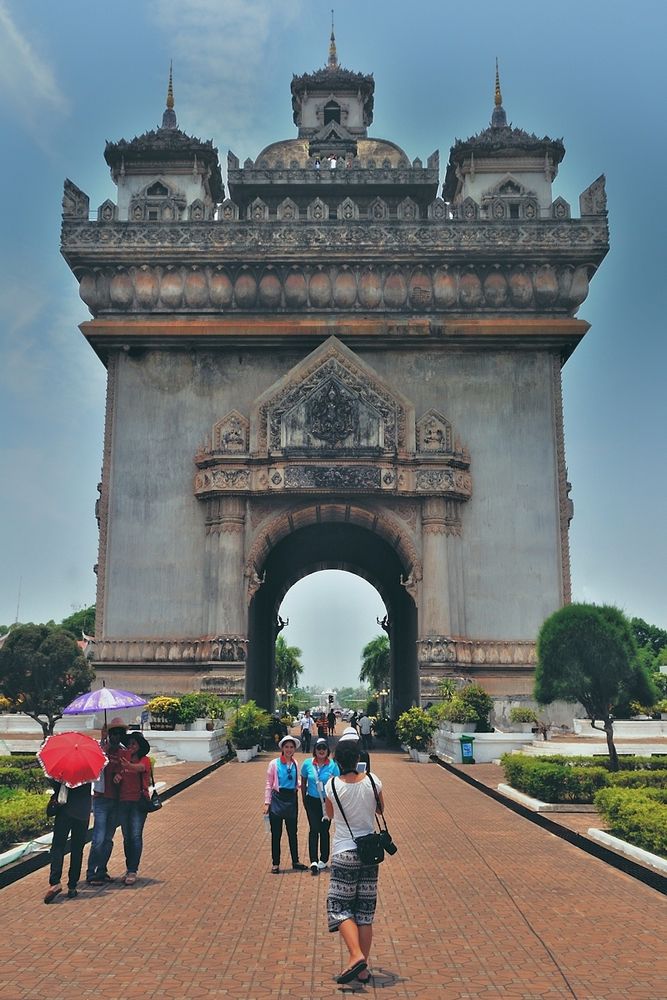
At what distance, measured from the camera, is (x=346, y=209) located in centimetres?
3662

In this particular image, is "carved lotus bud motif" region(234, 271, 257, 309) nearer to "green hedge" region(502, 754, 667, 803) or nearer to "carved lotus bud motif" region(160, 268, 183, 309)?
"carved lotus bud motif" region(160, 268, 183, 309)

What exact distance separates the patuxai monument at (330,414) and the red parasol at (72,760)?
73.0 ft

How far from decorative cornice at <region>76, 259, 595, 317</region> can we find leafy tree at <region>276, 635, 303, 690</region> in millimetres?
58005

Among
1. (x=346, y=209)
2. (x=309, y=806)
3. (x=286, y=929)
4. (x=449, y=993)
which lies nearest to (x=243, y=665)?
(x=346, y=209)

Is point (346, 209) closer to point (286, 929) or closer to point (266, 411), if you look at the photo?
point (266, 411)

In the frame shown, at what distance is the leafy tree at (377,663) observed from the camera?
300 feet

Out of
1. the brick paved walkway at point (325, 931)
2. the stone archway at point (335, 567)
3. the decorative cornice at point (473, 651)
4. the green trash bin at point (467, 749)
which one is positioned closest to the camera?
the brick paved walkway at point (325, 931)

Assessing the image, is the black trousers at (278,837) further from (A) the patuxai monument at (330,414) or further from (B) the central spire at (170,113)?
(B) the central spire at (170,113)

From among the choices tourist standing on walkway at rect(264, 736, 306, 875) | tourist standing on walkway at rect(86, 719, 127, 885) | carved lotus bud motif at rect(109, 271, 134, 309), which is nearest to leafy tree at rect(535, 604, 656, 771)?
tourist standing on walkway at rect(264, 736, 306, 875)

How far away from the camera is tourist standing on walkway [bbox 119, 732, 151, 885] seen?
36.9ft

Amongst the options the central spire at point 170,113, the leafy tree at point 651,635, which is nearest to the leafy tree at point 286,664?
the leafy tree at point 651,635

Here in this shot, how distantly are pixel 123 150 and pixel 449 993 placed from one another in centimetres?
4039

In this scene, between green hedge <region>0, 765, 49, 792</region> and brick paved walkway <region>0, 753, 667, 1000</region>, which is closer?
brick paved walkway <region>0, 753, 667, 1000</region>

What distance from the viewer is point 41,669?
29500mm
